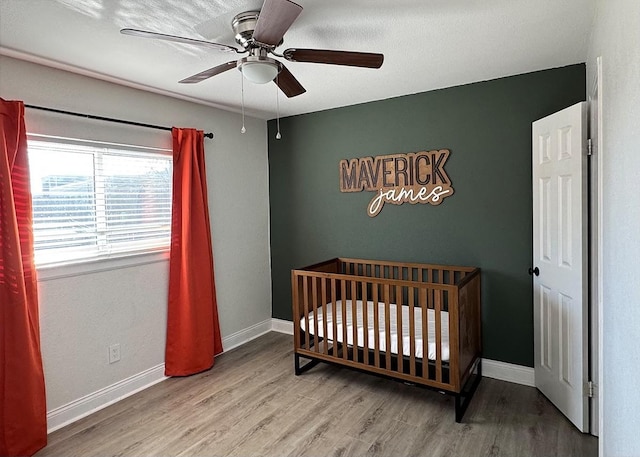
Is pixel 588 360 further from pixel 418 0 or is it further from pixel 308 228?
pixel 308 228

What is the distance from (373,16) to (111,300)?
254cm

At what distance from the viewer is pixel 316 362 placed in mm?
3289

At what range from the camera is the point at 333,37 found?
213 cm

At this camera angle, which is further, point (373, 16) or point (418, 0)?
point (373, 16)

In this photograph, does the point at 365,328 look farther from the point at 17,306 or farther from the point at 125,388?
the point at 17,306

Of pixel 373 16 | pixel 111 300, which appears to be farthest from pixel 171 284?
pixel 373 16

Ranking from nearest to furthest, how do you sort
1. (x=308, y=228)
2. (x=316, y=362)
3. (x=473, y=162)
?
(x=473, y=162)
(x=316, y=362)
(x=308, y=228)

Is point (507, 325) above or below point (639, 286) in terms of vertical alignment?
below

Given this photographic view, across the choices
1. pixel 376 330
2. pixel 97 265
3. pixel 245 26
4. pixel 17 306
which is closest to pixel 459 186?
pixel 376 330

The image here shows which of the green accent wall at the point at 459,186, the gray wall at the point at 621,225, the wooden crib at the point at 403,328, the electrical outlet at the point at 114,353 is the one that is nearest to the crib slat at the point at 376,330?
the wooden crib at the point at 403,328

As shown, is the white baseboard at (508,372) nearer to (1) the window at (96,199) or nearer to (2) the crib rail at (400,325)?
(2) the crib rail at (400,325)

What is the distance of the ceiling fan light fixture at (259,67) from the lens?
1812mm

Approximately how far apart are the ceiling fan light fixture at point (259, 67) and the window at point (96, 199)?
4.90ft

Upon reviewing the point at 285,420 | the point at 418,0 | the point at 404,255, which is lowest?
the point at 285,420
